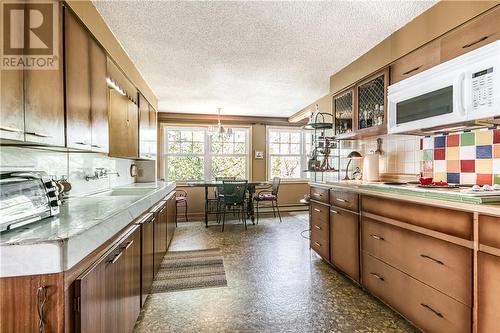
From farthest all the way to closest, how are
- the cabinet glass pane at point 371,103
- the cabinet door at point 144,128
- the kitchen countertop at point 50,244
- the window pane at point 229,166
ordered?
the window pane at point 229,166
the cabinet door at point 144,128
the cabinet glass pane at point 371,103
the kitchen countertop at point 50,244

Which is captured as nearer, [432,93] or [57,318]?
[57,318]

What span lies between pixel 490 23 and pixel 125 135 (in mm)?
2941

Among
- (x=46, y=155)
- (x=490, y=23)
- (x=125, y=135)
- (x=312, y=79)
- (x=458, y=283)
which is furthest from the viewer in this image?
(x=312, y=79)

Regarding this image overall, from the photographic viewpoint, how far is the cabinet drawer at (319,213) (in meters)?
2.66

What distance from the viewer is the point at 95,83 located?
182 cm

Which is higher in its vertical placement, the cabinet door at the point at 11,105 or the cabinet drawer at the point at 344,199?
the cabinet door at the point at 11,105

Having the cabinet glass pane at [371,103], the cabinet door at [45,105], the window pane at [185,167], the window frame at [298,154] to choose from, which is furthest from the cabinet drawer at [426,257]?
the window pane at [185,167]

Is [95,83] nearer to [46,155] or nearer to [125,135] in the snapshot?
[46,155]

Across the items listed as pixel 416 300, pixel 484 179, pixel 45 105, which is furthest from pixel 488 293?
pixel 45 105

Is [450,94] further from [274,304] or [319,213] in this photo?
[274,304]

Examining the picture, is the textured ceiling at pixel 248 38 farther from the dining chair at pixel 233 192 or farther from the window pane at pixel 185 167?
the window pane at pixel 185 167

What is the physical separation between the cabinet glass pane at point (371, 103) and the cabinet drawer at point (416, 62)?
0.18 metres

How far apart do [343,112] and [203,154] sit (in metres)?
3.46

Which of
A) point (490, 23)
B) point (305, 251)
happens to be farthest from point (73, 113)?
point (305, 251)
